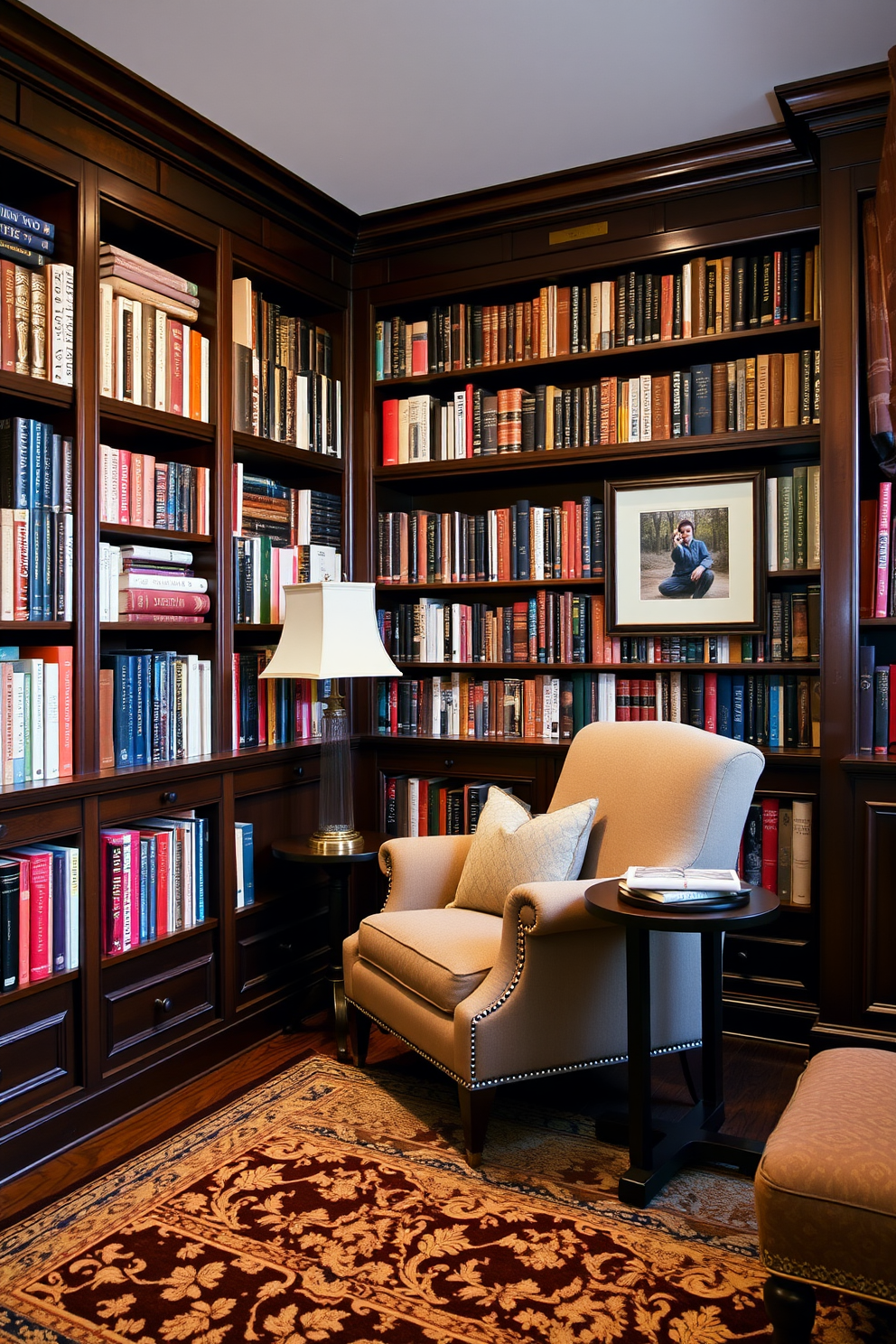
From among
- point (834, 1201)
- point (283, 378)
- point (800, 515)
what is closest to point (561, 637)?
point (800, 515)

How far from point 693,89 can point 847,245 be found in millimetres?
623

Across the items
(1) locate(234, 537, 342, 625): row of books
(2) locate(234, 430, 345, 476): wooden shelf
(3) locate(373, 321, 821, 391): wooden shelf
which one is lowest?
(1) locate(234, 537, 342, 625): row of books

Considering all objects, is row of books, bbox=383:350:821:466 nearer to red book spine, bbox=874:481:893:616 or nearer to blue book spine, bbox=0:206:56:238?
red book spine, bbox=874:481:893:616

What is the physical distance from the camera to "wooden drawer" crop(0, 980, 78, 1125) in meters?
2.41

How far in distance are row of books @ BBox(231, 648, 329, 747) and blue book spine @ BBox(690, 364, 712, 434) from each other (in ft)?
5.01

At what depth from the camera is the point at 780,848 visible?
10.6 ft

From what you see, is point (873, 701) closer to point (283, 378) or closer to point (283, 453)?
point (283, 453)

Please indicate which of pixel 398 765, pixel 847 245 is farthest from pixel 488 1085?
pixel 847 245

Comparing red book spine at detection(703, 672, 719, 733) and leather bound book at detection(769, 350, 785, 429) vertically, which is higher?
leather bound book at detection(769, 350, 785, 429)

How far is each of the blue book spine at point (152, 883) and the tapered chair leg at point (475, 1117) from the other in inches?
39.5

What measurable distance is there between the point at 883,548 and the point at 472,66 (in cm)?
177

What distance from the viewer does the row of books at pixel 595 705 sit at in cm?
331

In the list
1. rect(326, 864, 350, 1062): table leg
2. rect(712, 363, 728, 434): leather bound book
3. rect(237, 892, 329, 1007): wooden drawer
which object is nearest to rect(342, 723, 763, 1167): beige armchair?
rect(326, 864, 350, 1062): table leg

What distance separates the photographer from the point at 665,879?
2281mm
